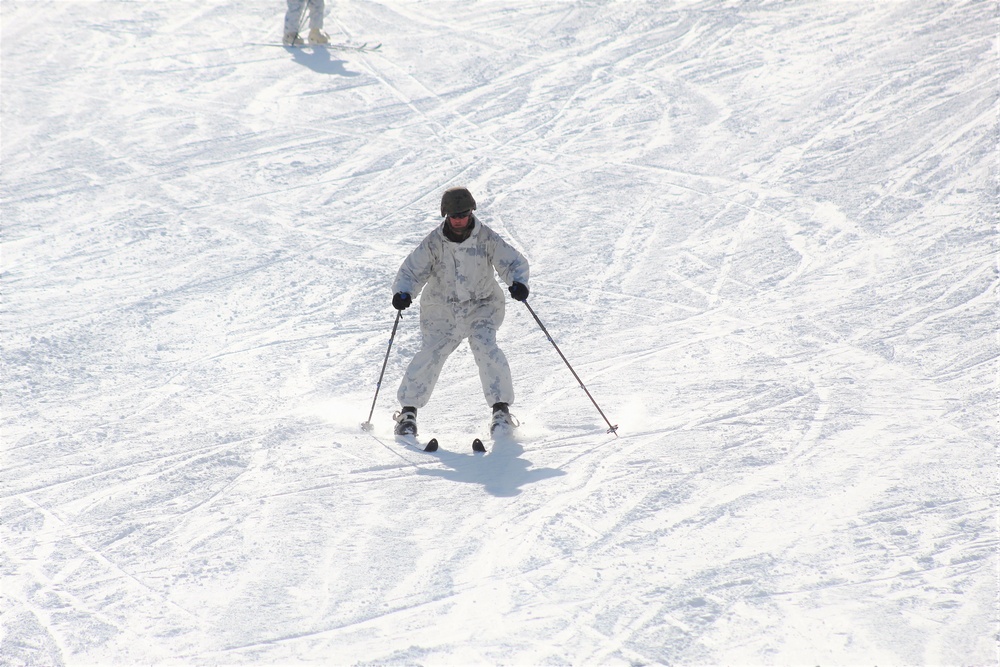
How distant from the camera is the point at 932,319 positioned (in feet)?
23.6

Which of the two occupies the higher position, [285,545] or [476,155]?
[476,155]

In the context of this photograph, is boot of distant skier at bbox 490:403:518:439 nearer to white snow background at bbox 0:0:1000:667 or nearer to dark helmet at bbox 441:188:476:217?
white snow background at bbox 0:0:1000:667

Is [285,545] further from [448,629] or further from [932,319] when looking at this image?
[932,319]

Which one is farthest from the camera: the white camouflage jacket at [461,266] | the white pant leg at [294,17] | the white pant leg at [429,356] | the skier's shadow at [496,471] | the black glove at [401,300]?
the white pant leg at [294,17]

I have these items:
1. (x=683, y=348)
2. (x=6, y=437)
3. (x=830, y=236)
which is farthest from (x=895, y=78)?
(x=6, y=437)

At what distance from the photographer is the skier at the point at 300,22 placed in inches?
530

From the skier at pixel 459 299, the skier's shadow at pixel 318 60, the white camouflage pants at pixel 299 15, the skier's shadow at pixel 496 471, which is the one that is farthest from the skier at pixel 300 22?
the skier's shadow at pixel 496 471

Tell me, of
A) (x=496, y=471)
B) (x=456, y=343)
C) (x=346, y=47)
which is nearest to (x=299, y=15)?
(x=346, y=47)

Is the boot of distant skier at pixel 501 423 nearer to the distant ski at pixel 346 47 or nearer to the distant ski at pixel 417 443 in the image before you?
the distant ski at pixel 417 443

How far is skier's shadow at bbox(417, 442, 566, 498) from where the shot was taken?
5.20m

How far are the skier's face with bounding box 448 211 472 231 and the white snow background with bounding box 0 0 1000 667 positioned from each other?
129 cm

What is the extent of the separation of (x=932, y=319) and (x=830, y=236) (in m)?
1.69

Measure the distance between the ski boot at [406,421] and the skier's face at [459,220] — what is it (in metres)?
1.12

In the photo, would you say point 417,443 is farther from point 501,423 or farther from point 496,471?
point 496,471
